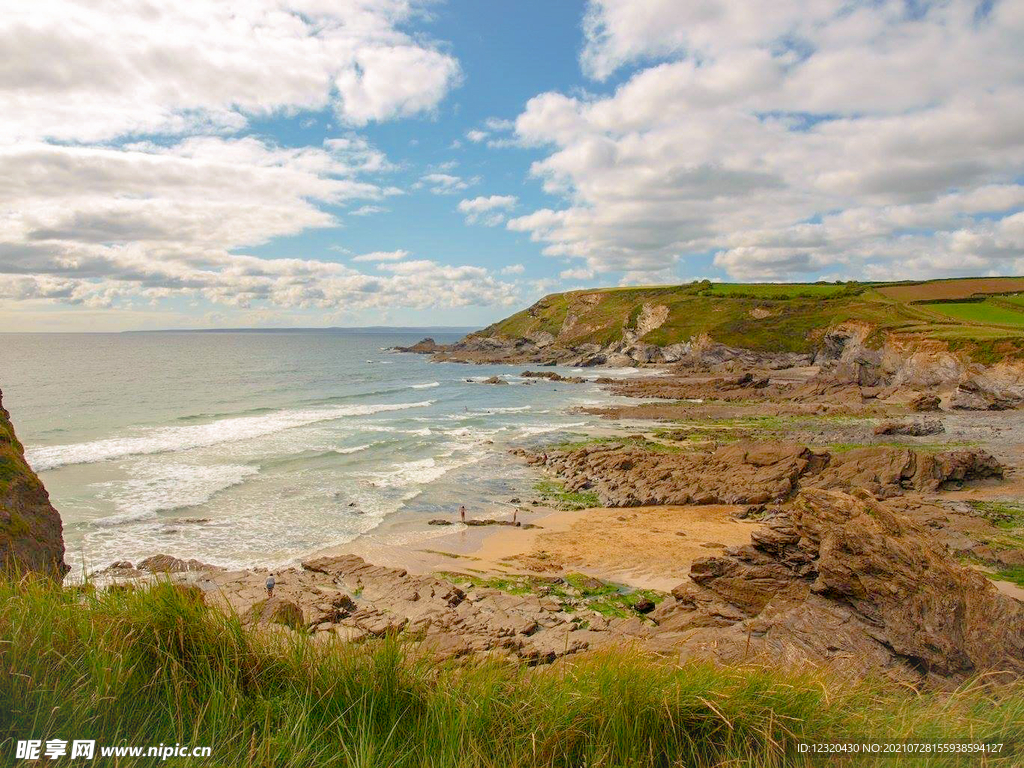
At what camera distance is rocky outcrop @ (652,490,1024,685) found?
27.1ft

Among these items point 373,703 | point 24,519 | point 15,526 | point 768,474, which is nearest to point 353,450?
point 768,474

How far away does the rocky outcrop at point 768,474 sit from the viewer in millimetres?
24500

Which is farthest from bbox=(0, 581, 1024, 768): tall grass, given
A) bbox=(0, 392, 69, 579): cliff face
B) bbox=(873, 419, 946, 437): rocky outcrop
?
bbox=(873, 419, 946, 437): rocky outcrop

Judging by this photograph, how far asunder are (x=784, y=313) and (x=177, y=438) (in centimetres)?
10202

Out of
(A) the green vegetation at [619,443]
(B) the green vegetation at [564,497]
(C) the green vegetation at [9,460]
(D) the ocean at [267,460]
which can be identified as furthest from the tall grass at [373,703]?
(A) the green vegetation at [619,443]

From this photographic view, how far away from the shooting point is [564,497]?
27.1 metres

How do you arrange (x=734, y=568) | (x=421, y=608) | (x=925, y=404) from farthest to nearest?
1. (x=925, y=404)
2. (x=421, y=608)
3. (x=734, y=568)

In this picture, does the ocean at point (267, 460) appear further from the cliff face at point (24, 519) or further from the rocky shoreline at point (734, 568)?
the cliff face at point (24, 519)

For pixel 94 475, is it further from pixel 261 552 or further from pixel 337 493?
pixel 261 552

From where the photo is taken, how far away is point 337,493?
27.8 meters

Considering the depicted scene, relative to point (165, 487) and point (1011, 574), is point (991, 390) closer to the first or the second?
point (1011, 574)

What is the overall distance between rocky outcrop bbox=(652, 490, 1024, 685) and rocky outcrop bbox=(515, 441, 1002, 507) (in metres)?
14.8

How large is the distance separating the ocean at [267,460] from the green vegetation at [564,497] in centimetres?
124

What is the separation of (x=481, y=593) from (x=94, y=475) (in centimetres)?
2579
